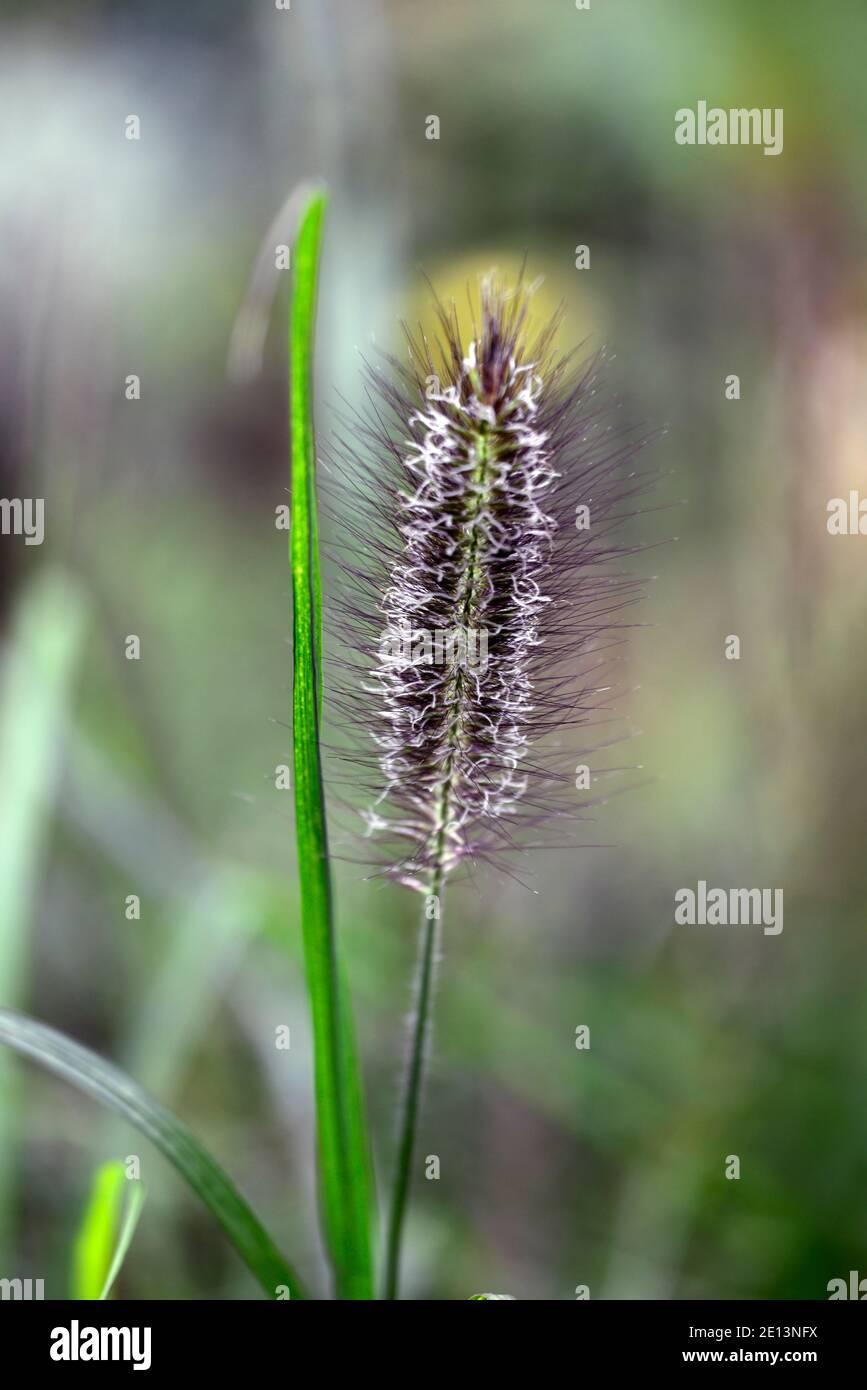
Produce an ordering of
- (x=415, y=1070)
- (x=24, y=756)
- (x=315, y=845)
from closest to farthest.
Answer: (x=315, y=845) → (x=415, y=1070) → (x=24, y=756)

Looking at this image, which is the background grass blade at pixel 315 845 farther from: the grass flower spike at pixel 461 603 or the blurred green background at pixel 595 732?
the blurred green background at pixel 595 732

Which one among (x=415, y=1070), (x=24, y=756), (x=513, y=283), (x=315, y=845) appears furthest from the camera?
(x=513, y=283)

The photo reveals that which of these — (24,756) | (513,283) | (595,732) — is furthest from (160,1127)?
(513,283)

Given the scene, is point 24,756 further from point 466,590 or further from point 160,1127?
point 466,590

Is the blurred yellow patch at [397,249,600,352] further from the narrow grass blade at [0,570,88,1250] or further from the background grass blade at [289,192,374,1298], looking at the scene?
the background grass blade at [289,192,374,1298]

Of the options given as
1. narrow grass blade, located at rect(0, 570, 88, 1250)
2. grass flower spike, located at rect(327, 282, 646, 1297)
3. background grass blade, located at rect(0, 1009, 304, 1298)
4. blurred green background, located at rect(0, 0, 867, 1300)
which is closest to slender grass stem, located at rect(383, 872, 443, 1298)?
grass flower spike, located at rect(327, 282, 646, 1297)
